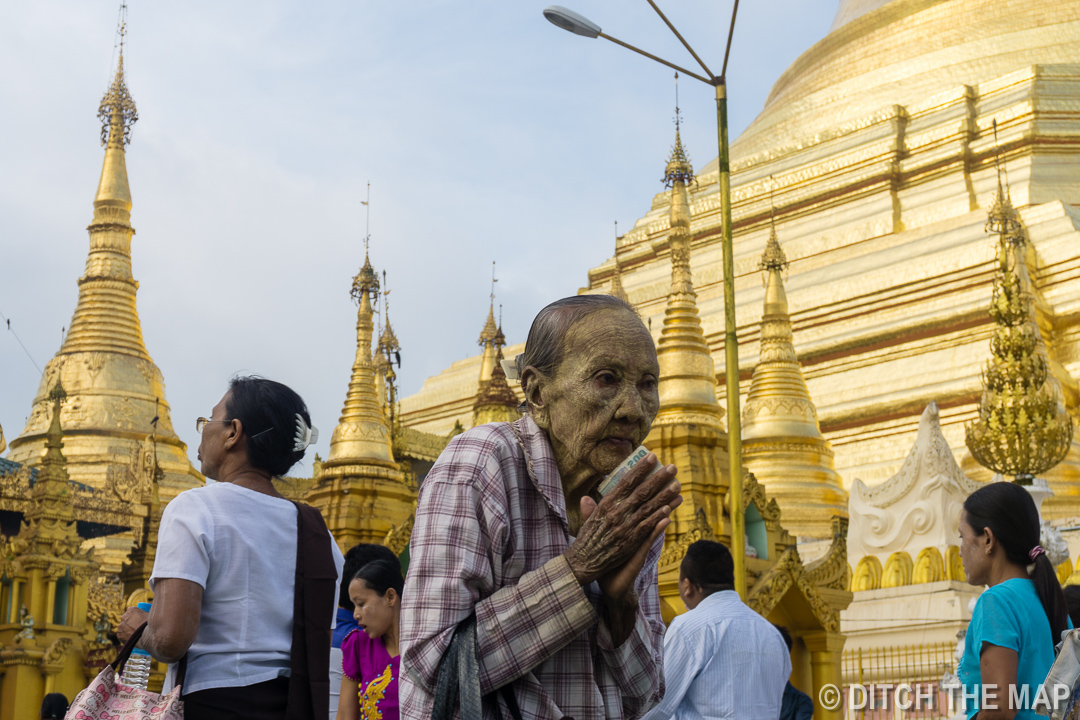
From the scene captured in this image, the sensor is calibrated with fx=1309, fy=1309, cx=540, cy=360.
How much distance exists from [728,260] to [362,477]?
925 cm

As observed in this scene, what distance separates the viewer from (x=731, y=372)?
8.72m

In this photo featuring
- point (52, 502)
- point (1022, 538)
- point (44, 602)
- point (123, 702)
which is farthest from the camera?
point (52, 502)

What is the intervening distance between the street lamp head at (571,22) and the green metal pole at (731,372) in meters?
0.97

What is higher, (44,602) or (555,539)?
(44,602)

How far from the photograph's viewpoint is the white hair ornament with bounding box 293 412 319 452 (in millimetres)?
3233

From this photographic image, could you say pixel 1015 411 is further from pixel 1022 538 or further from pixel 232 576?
pixel 232 576

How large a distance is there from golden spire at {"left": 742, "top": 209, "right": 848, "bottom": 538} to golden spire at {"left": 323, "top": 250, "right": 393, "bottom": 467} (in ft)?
16.3

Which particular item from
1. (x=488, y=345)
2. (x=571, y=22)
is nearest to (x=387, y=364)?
(x=488, y=345)

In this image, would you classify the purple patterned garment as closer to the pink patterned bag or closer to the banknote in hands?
the pink patterned bag

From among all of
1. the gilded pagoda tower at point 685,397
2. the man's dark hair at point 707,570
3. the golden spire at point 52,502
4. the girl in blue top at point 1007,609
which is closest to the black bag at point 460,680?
the girl in blue top at point 1007,609

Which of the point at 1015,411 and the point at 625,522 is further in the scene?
the point at 1015,411

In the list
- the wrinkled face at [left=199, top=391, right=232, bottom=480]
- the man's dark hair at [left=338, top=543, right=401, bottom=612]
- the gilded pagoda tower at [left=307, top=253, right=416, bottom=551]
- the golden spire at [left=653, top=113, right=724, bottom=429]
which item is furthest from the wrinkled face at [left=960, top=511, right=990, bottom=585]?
the gilded pagoda tower at [left=307, top=253, right=416, bottom=551]

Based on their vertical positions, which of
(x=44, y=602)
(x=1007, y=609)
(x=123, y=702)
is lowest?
(x=123, y=702)

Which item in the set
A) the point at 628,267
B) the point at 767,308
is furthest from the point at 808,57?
the point at 767,308
